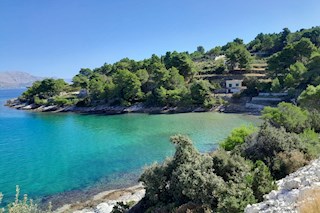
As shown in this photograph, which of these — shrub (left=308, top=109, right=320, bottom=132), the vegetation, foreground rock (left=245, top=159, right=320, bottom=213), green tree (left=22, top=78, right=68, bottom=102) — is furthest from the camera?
green tree (left=22, top=78, right=68, bottom=102)

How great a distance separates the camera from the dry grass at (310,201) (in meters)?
6.50

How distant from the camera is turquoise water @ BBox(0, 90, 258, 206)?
2393 cm

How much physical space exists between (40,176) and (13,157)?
912cm

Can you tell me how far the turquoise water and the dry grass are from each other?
16807 millimetres

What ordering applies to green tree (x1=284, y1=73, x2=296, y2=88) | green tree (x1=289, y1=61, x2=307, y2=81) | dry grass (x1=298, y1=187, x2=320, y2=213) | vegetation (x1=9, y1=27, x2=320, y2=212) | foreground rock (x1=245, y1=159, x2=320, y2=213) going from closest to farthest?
dry grass (x1=298, y1=187, x2=320, y2=213), foreground rock (x1=245, y1=159, x2=320, y2=213), vegetation (x1=9, y1=27, x2=320, y2=212), green tree (x1=289, y1=61, x2=307, y2=81), green tree (x1=284, y1=73, x2=296, y2=88)

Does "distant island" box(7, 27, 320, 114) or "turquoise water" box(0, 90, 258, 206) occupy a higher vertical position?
"distant island" box(7, 27, 320, 114)

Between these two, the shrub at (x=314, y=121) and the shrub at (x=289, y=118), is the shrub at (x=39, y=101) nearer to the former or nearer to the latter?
the shrub at (x=289, y=118)

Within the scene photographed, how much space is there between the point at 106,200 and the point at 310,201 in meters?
15.0

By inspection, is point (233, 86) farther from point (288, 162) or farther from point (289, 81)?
point (288, 162)

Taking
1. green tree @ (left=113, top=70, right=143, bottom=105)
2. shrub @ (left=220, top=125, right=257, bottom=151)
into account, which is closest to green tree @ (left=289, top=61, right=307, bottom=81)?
green tree @ (left=113, top=70, right=143, bottom=105)

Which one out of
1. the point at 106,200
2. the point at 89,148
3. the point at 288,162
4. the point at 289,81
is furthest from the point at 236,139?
the point at 289,81

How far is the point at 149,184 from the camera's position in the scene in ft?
44.7

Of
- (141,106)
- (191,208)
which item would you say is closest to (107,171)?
(191,208)

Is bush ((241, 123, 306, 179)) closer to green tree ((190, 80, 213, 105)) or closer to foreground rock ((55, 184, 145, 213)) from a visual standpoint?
foreground rock ((55, 184, 145, 213))
